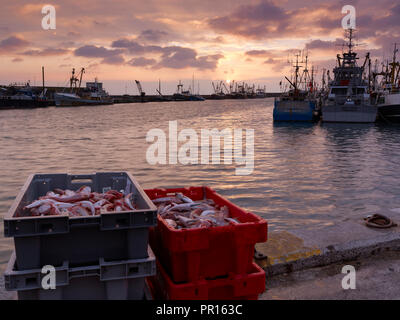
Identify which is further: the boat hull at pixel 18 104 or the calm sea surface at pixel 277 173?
the boat hull at pixel 18 104

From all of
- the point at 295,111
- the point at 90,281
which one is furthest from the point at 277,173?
the point at 295,111

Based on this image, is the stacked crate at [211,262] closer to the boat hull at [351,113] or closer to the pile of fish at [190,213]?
the pile of fish at [190,213]

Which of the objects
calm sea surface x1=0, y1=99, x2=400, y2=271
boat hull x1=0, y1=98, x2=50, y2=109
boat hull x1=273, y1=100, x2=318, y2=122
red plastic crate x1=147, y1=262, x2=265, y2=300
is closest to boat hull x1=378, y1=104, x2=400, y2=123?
boat hull x1=273, y1=100, x2=318, y2=122

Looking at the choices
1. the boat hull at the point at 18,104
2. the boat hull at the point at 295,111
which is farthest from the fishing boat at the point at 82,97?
the boat hull at the point at 295,111

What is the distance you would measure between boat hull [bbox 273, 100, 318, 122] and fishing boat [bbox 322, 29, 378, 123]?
5.82 feet

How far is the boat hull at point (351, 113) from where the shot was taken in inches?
1686

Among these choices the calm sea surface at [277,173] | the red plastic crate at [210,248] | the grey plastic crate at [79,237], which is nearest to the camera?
the grey plastic crate at [79,237]

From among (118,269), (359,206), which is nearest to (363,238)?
(118,269)

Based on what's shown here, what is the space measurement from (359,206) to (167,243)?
842cm

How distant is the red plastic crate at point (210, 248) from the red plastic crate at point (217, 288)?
0.08m

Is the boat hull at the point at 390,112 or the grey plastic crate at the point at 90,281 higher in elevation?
the boat hull at the point at 390,112

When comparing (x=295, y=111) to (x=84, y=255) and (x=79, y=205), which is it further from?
(x=84, y=255)

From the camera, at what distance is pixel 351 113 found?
4344 cm

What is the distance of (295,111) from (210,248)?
150ft
